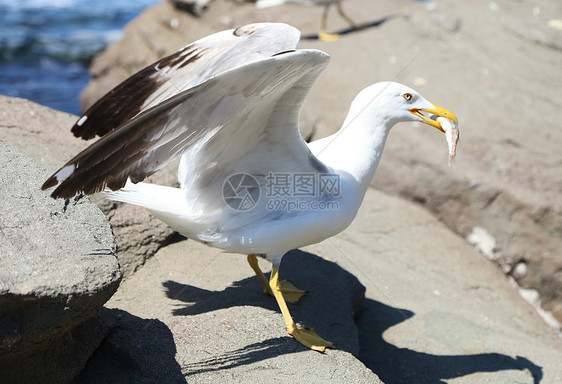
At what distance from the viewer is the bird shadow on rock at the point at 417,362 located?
3.54 m

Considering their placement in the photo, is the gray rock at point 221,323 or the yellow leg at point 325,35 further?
the yellow leg at point 325,35

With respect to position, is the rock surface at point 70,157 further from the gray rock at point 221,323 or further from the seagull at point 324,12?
the seagull at point 324,12

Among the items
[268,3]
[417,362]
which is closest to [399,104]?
[417,362]

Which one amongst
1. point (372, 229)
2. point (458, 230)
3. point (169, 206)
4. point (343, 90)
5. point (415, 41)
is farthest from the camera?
point (415, 41)

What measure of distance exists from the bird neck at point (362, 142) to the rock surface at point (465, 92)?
2.35m

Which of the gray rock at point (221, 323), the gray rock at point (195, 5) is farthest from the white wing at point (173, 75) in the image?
the gray rock at point (195, 5)

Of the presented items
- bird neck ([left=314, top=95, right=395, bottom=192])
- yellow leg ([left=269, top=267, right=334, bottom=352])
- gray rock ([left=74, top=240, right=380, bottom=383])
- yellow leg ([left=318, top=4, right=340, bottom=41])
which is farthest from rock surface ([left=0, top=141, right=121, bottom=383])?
yellow leg ([left=318, top=4, right=340, bottom=41])

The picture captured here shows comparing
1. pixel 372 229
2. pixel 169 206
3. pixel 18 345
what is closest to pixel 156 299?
pixel 169 206

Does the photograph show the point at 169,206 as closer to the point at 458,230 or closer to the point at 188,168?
the point at 188,168

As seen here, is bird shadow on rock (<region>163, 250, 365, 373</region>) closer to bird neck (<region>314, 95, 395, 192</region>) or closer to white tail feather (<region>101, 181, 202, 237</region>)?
white tail feather (<region>101, 181, 202, 237</region>)

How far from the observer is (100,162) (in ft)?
7.71

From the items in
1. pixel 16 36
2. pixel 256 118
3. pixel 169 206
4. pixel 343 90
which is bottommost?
pixel 16 36

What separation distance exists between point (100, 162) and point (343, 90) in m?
4.67

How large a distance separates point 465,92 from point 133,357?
4.93 metres
